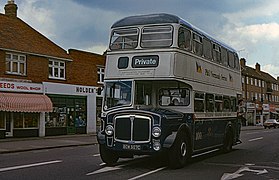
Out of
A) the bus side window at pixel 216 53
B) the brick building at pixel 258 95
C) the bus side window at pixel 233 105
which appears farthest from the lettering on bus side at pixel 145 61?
the brick building at pixel 258 95

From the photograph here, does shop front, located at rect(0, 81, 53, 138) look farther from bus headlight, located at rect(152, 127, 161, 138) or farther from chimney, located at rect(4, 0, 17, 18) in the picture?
bus headlight, located at rect(152, 127, 161, 138)

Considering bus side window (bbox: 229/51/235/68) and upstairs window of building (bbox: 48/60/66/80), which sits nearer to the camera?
bus side window (bbox: 229/51/235/68)

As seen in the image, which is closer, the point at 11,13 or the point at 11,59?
the point at 11,59

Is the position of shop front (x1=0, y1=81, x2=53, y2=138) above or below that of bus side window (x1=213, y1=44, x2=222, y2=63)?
below

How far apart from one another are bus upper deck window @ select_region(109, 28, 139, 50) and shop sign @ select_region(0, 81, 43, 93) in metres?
16.9

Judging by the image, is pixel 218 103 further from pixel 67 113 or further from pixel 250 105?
pixel 250 105

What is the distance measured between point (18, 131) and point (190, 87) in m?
19.0

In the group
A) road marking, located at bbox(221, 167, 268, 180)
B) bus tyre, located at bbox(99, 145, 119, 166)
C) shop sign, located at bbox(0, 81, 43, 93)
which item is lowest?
road marking, located at bbox(221, 167, 268, 180)

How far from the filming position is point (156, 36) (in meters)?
13.1

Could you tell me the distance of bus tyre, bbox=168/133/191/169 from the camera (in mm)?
12266

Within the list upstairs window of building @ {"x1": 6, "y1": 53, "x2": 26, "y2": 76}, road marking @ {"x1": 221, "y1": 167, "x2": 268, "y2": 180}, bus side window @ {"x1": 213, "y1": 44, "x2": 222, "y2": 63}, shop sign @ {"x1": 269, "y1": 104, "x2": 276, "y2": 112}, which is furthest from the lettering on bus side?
shop sign @ {"x1": 269, "y1": 104, "x2": 276, "y2": 112}

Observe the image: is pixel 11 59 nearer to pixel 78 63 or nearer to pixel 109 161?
pixel 78 63

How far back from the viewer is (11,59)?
2981 centimetres

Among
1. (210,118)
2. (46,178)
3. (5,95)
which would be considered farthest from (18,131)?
(46,178)
